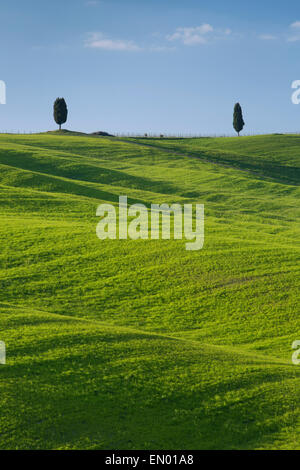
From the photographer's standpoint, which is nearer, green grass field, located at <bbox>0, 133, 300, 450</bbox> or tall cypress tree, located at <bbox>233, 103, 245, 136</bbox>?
green grass field, located at <bbox>0, 133, 300, 450</bbox>

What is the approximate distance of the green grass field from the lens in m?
17.0

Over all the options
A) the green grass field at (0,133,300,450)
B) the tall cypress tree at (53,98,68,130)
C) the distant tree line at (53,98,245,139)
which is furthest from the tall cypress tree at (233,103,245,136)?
the green grass field at (0,133,300,450)

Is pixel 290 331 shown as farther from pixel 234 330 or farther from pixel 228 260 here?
pixel 228 260

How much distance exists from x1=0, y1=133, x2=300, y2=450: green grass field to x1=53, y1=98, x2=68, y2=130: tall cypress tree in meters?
65.9

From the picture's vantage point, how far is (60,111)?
128500 millimetres

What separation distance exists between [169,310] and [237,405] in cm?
1214

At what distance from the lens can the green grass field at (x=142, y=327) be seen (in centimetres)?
1700

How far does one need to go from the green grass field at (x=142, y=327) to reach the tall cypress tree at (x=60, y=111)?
6589 cm

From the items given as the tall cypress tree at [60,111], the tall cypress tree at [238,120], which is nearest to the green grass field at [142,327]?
the tall cypress tree at [60,111]

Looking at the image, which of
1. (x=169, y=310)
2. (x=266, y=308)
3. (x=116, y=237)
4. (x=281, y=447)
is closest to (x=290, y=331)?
(x=266, y=308)

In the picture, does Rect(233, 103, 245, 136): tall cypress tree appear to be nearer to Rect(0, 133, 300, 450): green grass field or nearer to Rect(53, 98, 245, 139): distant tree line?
Rect(53, 98, 245, 139): distant tree line

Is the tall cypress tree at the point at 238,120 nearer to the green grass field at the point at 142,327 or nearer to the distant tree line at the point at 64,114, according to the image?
the distant tree line at the point at 64,114

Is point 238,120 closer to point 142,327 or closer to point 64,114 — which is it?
point 64,114

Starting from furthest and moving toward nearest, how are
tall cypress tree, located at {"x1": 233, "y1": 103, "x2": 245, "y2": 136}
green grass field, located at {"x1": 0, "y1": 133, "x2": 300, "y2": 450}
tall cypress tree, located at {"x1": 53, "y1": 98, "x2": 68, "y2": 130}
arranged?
tall cypress tree, located at {"x1": 233, "y1": 103, "x2": 245, "y2": 136} < tall cypress tree, located at {"x1": 53, "y1": 98, "x2": 68, "y2": 130} < green grass field, located at {"x1": 0, "y1": 133, "x2": 300, "y2": 450}
